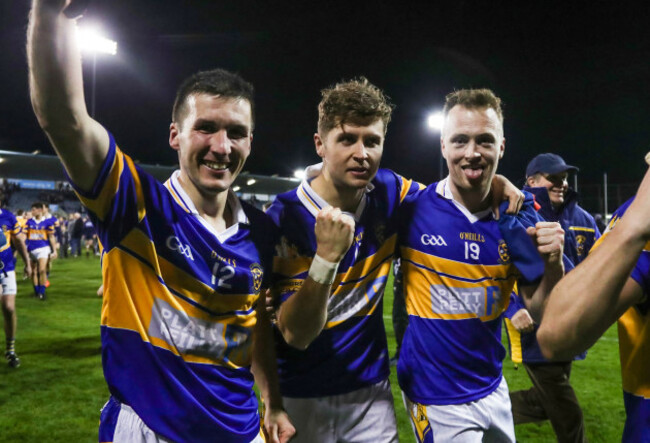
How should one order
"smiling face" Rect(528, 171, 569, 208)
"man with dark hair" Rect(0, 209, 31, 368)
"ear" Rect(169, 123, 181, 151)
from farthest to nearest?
1. "man with dark hair" Rect(0, 209, 31, 368)
2. "smiling face" Rect(528, 171, 569, 208)
3. "ear" Rect(169, 123, 181, 151)

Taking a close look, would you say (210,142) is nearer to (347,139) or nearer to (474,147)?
(347,139)

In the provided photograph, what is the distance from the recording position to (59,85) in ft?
4.37

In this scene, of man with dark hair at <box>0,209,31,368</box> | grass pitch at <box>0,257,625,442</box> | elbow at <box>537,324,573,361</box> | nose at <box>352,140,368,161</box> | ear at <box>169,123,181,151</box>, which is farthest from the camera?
man with dark hair at <box>0,209,31,368</box>

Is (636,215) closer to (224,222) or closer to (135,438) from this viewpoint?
(224,222)

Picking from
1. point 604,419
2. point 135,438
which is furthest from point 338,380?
point 604,419

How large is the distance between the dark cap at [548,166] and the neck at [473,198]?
2.41 meters

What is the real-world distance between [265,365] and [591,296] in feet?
5.06

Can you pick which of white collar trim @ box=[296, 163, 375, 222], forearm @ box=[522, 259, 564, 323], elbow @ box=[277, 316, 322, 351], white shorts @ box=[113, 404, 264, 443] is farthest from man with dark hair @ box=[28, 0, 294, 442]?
forearm @ box=[522, 259, 564, 323]

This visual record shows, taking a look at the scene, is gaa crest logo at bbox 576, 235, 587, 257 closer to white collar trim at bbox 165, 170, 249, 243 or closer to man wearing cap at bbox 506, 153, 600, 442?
man wearing cap at bbox 506, 153, 600, 442

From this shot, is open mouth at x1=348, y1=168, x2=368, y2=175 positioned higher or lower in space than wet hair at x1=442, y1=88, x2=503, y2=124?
lower

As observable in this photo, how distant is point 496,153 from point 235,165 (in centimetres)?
138

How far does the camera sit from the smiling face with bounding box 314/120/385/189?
2.31m

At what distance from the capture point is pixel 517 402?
13.0 ft

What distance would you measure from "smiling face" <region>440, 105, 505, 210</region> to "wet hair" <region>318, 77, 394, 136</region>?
379 mm
